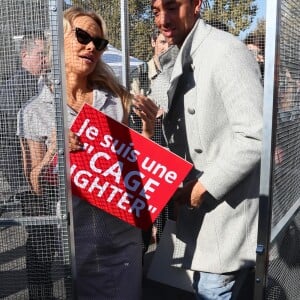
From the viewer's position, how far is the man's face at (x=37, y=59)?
4.71 feet

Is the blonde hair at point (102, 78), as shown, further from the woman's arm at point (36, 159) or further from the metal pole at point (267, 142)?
the metal pole at point (267, 142)

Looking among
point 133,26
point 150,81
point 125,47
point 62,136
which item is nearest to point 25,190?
point 62,136

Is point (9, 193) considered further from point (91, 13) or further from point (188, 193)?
point (91, 13)

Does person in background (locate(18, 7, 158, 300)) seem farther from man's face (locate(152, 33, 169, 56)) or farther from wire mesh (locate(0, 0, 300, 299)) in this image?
man's face (locate(152, 33, 169, 56))

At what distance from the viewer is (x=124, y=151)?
5.95 ft

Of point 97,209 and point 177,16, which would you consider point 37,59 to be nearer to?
point 177,16

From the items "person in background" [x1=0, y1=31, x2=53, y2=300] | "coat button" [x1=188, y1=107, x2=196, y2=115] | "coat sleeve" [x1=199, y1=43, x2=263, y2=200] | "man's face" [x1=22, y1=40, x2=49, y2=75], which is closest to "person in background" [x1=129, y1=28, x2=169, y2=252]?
"coat button" [x1=188, y1=107, x2=196, y2=115]

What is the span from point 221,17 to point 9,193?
1388 millimetres

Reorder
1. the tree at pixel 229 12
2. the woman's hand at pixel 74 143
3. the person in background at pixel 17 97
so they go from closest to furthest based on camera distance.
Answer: the person in background at pixel 17 97 < the woman's hand at pixel 74 143 < the tree at pixel 229 12

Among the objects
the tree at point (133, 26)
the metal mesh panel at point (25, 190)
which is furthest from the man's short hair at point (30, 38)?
the tree at point (133, 26)

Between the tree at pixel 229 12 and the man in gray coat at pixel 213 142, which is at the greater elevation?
the tree at pixel 229 12

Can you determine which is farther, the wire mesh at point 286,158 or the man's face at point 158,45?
the man's face at point 158,45

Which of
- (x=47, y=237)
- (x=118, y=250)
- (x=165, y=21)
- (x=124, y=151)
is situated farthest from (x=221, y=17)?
(x=47, y=237)

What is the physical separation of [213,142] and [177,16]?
1.69 ft
